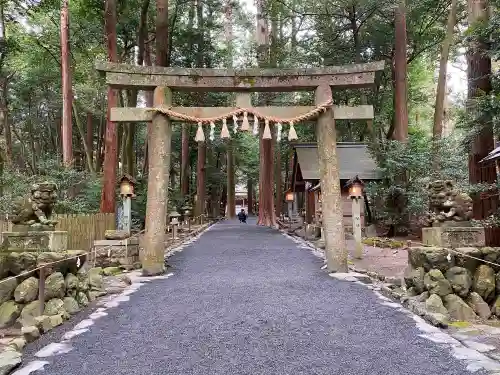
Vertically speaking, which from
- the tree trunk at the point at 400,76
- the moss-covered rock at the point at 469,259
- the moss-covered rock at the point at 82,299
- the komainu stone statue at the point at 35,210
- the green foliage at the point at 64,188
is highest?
the tree trunk at the point at 400,76

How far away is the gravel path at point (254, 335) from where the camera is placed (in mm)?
3527

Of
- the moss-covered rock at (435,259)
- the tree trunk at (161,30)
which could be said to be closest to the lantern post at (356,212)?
the moss-covered rock at (435,259)

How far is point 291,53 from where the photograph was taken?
21062 mm

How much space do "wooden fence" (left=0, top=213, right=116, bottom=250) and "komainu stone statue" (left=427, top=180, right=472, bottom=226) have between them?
6980 millimetres

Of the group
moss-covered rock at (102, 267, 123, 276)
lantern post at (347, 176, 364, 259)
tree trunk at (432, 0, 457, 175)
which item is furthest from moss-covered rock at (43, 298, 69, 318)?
tree trunk at (432, 0, 457, 175)

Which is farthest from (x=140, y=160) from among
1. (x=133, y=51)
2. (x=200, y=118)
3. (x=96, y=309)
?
(x=96, y=309)

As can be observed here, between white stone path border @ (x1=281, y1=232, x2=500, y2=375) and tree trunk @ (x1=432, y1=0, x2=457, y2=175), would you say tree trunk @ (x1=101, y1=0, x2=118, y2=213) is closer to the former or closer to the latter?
white stone path border @ (x1=281, y1=232, x2=500, y2=375)

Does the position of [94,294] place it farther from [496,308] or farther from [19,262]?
[496,308]

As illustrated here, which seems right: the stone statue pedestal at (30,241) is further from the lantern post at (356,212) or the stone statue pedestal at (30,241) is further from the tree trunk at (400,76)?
the tree trunk at (400,76)

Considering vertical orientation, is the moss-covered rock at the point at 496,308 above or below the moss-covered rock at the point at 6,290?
below

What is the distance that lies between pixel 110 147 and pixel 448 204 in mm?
9946

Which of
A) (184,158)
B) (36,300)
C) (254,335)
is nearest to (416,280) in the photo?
(254,335)

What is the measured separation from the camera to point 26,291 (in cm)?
555

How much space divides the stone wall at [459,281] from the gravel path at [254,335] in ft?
2.50
